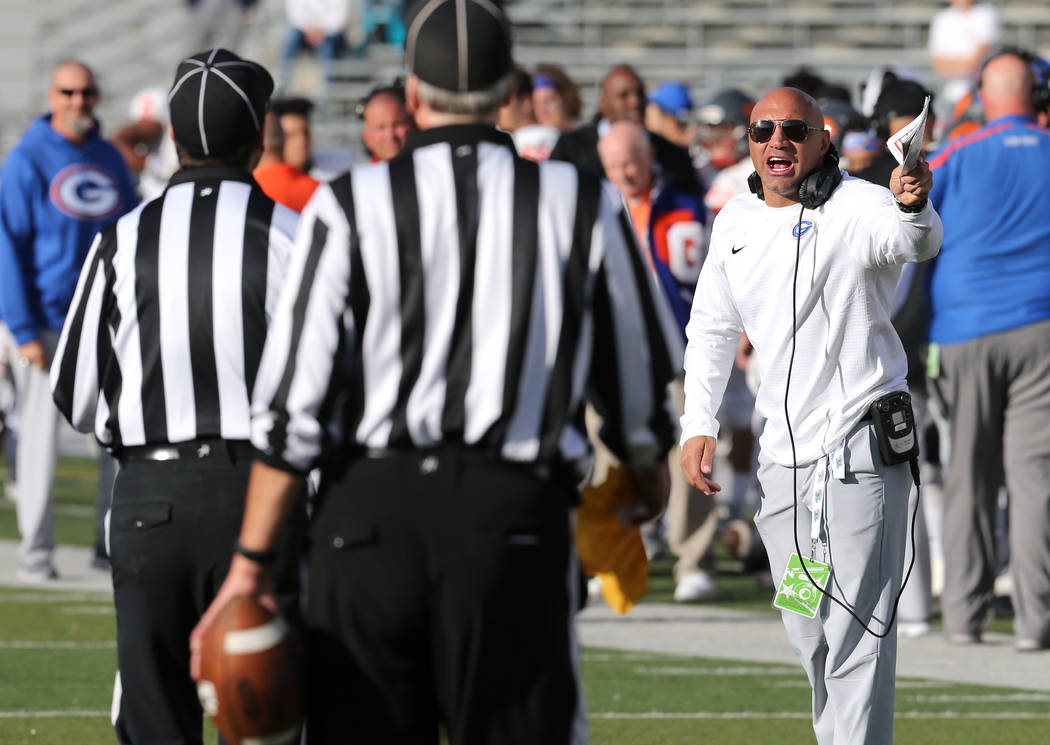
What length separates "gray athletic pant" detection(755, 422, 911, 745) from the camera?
525 cm

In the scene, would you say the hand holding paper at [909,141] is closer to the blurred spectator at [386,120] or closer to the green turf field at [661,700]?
the green turf field at [661,700]

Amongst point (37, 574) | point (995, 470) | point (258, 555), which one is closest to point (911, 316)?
point (995, 470)

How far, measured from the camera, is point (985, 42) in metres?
16.1

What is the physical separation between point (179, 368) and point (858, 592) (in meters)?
2.00

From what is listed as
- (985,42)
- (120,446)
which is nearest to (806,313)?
(120,446)

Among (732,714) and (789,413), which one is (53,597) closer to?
(732,714)

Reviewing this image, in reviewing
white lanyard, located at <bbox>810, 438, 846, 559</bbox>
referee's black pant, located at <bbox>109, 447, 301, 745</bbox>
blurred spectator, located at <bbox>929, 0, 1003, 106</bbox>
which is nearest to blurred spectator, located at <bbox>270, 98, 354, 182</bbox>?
white lanyard, located at <bbox>810, 438, 846, 559</bbox>

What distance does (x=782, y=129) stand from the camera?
5461 mm

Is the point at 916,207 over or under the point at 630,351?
over

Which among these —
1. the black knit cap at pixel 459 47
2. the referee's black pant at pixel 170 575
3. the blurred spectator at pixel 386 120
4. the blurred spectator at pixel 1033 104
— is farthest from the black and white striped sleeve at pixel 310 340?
the blurred spectator at pixel 1033 104

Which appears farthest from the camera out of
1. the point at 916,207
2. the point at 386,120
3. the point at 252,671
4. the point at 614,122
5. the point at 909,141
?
the point at 614,122

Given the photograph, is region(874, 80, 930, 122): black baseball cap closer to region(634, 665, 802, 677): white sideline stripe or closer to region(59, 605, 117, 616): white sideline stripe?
region(634, 665, 802, 677): white sideline stripe

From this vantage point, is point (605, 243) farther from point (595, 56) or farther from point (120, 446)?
point (595, 56)

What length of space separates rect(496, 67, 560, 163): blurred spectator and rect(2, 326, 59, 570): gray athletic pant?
3.02 meters
